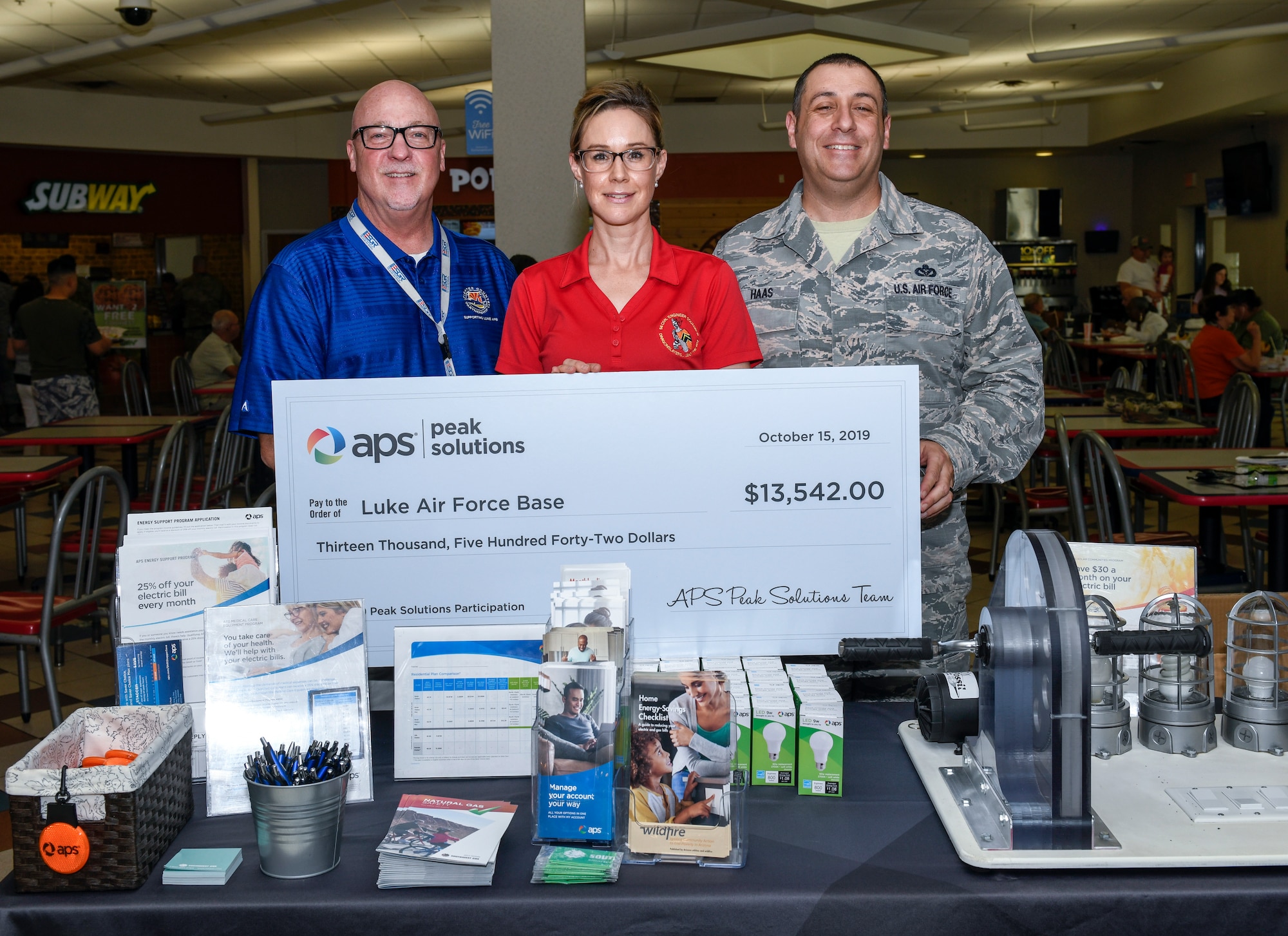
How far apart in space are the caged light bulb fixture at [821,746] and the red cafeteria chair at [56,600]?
96.3 inches

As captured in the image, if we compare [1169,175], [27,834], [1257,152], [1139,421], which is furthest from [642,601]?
[1169,175]

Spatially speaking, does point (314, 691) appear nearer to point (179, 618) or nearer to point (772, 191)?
point (179, 618)

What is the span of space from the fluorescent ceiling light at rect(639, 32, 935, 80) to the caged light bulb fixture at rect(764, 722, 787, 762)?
9790mm

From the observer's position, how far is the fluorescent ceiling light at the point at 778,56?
35.6 ft

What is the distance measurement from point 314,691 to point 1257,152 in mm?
14757

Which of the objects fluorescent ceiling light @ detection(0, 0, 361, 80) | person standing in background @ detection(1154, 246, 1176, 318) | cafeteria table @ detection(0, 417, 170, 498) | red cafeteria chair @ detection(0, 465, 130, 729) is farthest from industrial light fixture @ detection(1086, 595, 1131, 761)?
person standing in background @ detection(1154, 246, 1176, 318)

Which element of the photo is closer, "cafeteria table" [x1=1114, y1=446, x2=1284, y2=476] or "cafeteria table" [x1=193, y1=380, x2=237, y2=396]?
"cafeteria table" [x1=1114, y1=446, x2=1284, y2=476]

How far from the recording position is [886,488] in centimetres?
174

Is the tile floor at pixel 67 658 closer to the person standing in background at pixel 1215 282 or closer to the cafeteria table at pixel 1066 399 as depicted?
the cafeteria table at pixel 1066 399

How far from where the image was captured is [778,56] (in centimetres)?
1211

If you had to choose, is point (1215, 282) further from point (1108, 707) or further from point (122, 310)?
point (122, 310)

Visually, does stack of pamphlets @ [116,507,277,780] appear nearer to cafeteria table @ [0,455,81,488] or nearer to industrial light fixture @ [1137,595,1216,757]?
industrial light fixture @ [1137,595,1216,757]

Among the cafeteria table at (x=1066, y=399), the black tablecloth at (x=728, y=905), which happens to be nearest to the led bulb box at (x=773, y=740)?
the black tablecloth at (x=728, y=905)

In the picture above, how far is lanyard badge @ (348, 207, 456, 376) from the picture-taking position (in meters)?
2.21
